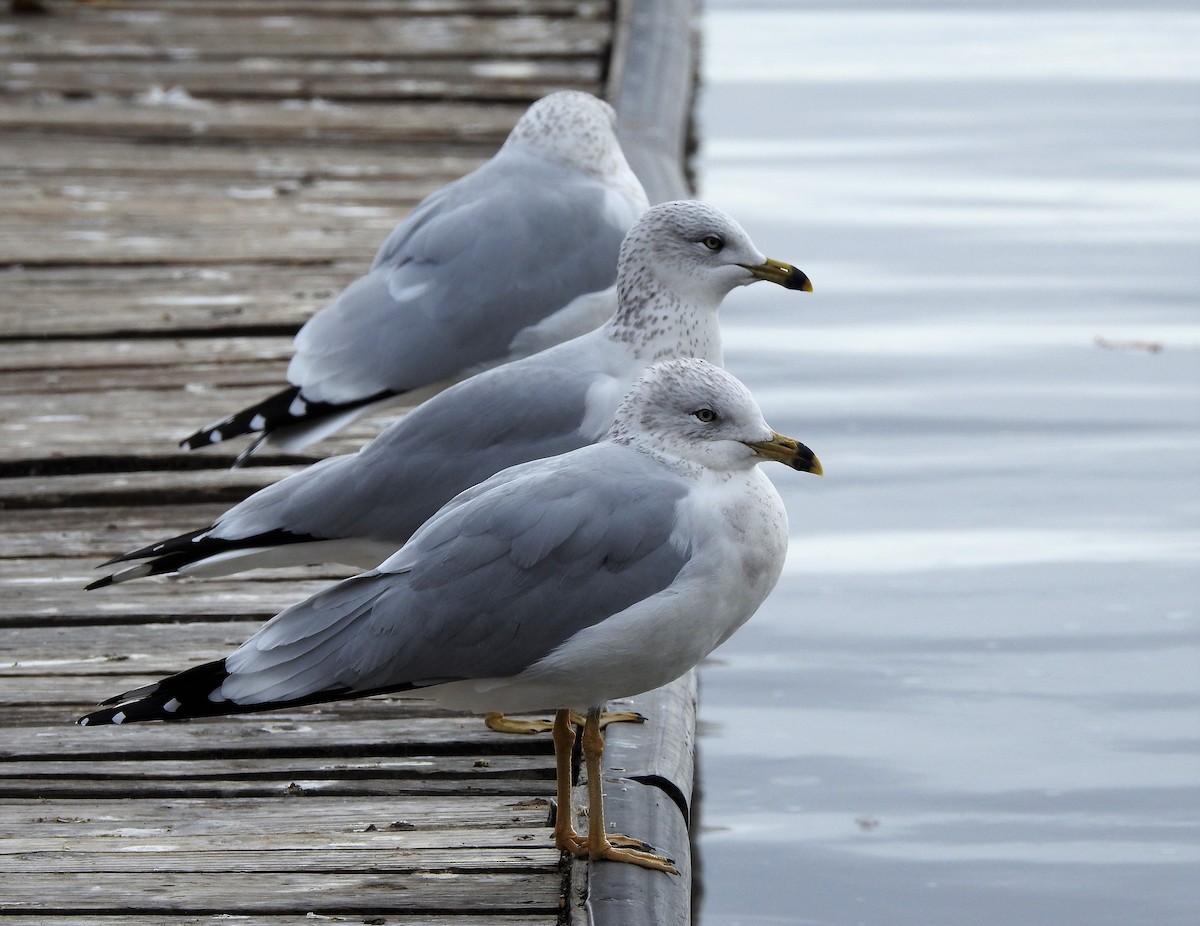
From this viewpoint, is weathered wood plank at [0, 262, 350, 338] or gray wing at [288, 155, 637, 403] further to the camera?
weathered wood plank at [0, 262, 350, 338]

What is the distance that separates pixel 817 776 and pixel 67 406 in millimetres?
1852

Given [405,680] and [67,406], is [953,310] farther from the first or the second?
[405,680]

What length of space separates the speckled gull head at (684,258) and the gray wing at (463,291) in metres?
0.50

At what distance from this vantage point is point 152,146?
266 inches

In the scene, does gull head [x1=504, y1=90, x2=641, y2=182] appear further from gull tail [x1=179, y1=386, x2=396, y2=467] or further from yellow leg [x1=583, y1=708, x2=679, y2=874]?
yellow leg [x1=583, y1=708, x2=679, y2=874]

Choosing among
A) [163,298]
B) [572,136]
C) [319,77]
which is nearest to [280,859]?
[572,136]

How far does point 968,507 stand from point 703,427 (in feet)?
8.99

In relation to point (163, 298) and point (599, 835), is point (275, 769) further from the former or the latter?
point (163, 298)

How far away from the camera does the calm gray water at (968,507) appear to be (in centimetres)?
396

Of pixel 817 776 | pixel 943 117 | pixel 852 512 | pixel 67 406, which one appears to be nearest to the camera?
pixel 817 776

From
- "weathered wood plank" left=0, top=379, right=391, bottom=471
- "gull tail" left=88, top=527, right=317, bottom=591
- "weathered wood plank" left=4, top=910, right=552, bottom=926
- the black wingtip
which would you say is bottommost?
"weathered wood plank" left=4, top=910, right=552, bottom=926

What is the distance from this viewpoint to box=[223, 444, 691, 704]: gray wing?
259 centimetres

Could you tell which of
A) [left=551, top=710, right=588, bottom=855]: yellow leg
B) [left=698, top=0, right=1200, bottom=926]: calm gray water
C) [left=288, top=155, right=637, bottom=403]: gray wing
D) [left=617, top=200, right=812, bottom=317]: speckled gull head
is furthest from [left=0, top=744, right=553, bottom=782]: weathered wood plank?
[left=698, top=0, right=1200, bottom=926]: calm gray water

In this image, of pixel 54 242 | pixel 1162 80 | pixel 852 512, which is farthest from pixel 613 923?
pixel 1162 80
